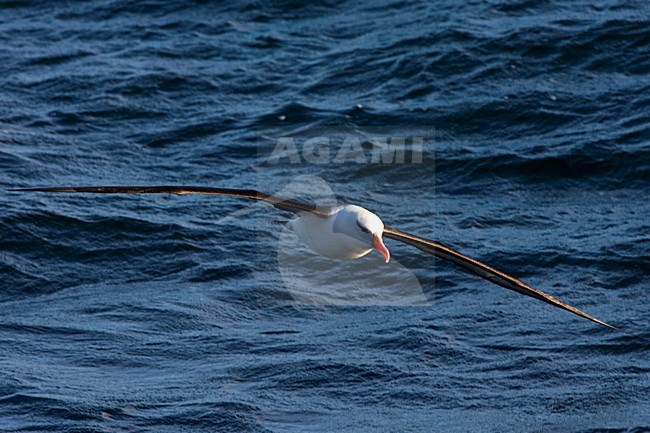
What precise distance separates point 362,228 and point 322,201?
5.61 m

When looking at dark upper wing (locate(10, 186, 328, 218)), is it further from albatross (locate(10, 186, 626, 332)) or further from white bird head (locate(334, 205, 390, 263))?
white bird head (locate(334, 205, 390, 263))

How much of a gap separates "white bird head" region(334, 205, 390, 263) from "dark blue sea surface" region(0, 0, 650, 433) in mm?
1915

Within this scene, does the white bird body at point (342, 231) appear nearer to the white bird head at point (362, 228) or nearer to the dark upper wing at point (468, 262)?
the white bird head at point (362, 228)

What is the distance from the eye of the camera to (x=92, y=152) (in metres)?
18.1

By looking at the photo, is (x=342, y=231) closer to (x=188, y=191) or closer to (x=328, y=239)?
(x=328, y=239)

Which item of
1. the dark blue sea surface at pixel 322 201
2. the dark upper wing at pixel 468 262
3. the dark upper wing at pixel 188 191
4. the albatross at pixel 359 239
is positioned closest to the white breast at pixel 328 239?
the albatross at pixel 359 239

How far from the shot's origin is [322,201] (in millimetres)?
16688

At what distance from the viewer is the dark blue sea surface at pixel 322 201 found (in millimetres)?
12555

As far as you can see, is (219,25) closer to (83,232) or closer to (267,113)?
(267,113)

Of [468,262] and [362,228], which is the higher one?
[362,228]

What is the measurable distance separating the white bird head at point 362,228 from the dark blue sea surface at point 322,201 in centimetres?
192

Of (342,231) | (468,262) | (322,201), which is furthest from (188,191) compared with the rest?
(322,201)

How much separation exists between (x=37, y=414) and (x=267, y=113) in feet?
26.2

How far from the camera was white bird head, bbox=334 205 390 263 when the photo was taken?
436 inches
